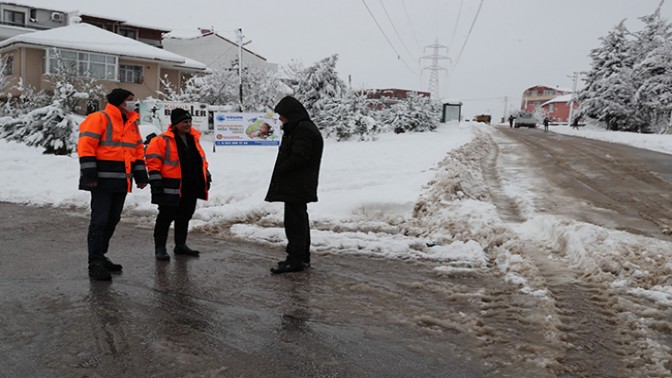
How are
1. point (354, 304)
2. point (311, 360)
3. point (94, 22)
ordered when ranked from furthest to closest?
point (94, 22), point (354, 304), point (311, 360)

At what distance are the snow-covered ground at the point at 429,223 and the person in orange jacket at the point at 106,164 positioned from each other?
215 centimetres

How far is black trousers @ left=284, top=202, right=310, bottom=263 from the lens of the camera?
5293 mm

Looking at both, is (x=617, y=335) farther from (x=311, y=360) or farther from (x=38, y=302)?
(x=38, y=302)

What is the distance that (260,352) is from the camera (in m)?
3.41

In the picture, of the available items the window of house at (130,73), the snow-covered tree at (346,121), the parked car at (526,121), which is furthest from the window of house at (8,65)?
the parked car at (526,121)

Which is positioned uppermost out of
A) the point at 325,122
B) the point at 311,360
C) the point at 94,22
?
the point at 94,22

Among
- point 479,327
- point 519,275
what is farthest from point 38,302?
point 519,275

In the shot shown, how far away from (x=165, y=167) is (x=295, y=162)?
1468mm

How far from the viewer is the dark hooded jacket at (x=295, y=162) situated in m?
5.14

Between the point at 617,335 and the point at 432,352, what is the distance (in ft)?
4.75

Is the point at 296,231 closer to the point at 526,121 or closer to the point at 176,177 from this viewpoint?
the point at 176,177

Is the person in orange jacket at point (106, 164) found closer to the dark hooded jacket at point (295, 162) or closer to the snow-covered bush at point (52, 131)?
the dark hooded jacket at point (295, 162)

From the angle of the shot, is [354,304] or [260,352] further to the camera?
[354,304]

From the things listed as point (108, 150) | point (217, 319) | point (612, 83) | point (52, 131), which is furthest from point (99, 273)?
point (612, 83)
